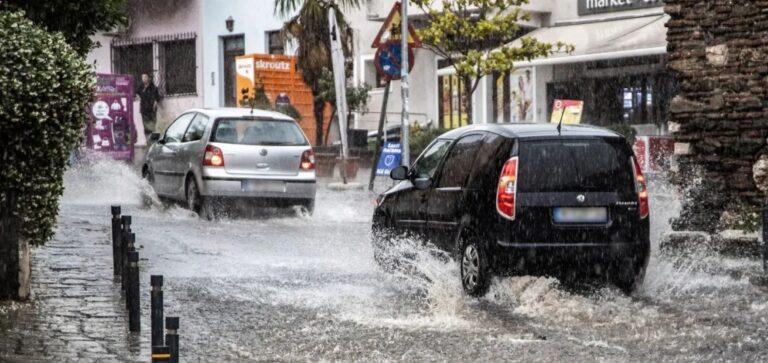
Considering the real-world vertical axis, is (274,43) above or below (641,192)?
above

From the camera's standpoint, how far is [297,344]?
1023 centimetres

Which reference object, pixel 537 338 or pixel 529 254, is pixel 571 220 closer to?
pixel 529 254

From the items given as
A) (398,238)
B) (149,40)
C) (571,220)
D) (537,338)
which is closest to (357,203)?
(398,238)

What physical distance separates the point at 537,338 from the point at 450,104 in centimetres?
2925

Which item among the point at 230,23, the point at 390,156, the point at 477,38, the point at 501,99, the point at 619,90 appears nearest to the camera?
the point at 390,156

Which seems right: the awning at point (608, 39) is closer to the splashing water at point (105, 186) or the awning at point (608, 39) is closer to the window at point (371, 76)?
the window at point (371, 76)

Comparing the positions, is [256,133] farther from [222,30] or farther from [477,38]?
[222,30]

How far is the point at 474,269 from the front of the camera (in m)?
12.5

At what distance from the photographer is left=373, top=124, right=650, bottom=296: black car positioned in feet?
40.0

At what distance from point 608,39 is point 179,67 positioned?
1831 cm

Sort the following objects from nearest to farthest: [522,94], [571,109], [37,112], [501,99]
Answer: [37,112] < [571,109] < [522,94] < [501,99]

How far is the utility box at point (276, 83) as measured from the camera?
125ft

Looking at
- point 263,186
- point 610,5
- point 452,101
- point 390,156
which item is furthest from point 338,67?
point 452,101

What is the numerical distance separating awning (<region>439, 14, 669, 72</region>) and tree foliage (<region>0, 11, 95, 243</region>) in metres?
20.0
